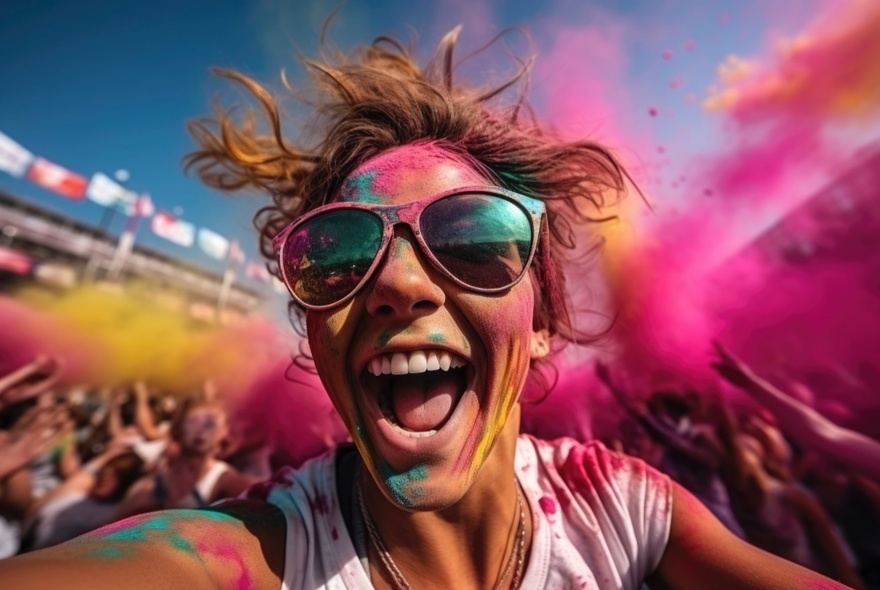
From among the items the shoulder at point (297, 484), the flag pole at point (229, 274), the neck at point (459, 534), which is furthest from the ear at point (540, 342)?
the flag pole at point (229, 274)

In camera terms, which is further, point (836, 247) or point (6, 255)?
point (6, 255)

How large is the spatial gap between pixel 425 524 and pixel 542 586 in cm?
35

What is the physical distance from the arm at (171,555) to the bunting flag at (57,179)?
20.7 feet

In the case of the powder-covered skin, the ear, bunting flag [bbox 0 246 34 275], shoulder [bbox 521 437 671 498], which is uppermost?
the ear

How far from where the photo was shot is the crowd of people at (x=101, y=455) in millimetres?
3256

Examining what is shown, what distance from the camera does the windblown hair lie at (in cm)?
159

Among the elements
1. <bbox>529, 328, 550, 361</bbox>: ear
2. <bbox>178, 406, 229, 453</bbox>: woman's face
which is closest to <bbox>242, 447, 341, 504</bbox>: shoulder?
<bbox>529, 328, 550, 361</bbox>: ear

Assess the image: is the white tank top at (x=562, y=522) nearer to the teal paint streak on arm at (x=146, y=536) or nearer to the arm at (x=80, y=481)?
the teal paint streak on arm at (x=146, y=536)

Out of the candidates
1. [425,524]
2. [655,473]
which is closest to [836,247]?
[655,473]

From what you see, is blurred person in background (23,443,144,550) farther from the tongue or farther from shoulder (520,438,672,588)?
shoulder (520,438,672,588)

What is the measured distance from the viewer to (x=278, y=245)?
55.5 inches

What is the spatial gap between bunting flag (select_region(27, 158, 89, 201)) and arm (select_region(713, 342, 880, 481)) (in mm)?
7135

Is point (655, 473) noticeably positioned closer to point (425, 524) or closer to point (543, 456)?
point (543, 456)

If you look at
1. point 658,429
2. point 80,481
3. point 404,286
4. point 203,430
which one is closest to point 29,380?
point 80,481
